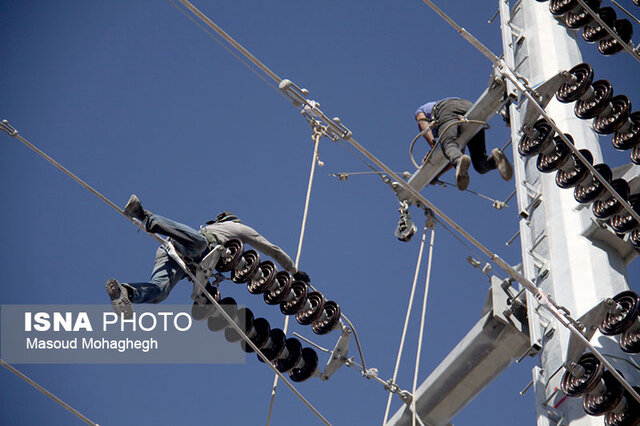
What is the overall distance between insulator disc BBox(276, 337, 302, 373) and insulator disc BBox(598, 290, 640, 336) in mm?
3310

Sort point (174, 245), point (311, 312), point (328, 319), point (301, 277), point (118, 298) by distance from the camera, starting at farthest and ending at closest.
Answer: point (301, 277) → point (328, 319) → point (311, 312) → point (174, 245) → point (118, 298)

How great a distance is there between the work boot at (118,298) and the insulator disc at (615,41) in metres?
6.68

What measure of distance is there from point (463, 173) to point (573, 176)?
115cm

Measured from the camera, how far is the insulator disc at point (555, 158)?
1308 centimetres

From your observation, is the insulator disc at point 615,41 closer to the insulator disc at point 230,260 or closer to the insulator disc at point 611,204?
the insulator disc at point 611,204

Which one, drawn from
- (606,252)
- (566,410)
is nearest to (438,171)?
(606,252)

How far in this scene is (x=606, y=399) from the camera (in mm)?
11336

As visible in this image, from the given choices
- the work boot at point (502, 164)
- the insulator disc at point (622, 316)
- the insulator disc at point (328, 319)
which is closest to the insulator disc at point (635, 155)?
the work boot at point (502, 164)

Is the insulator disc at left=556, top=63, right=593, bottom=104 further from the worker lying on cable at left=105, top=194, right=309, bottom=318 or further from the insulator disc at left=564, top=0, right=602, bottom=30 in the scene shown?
the worker lying on cable at left=105, top=194, right=309, bottom=318

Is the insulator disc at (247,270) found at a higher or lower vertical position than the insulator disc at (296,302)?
higher

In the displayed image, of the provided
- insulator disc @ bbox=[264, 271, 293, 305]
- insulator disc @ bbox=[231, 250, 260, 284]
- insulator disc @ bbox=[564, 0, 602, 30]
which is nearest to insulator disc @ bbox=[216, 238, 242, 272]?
insulator disc @ bbox=[231, 250, 260, 284]

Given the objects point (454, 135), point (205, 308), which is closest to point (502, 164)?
point (454, 135)

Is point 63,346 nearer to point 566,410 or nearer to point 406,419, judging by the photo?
point 406,419

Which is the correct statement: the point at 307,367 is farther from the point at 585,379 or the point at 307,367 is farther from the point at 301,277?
the point at 585,379
